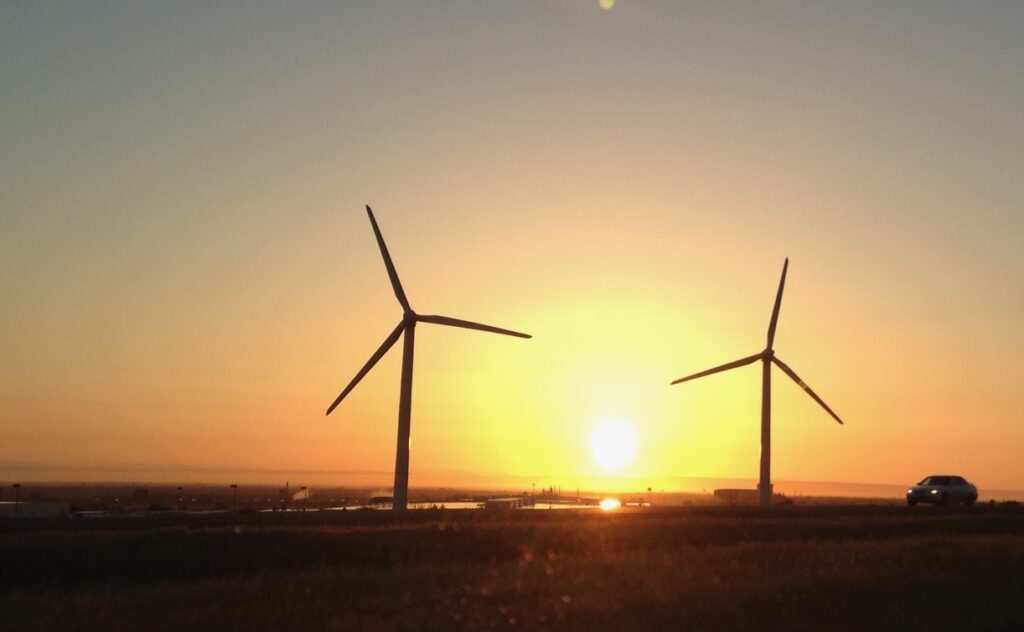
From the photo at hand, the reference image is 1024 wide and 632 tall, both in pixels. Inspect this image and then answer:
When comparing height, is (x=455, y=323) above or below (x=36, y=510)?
above

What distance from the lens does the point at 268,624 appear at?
23766 mm

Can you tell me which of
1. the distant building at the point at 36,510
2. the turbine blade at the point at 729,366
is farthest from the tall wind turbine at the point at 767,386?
the distant building at the point at 36,510

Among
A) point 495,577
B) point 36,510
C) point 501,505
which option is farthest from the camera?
point 501,505

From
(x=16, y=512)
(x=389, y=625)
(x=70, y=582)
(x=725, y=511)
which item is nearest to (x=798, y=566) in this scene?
(x=389, y=625)

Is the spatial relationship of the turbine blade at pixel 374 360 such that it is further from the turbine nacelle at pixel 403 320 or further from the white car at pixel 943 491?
the white car at pixel 943 491

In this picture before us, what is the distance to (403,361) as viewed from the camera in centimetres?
7575

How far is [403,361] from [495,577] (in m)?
45.1

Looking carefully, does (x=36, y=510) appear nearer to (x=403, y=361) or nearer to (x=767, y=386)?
(x=403, y=361)

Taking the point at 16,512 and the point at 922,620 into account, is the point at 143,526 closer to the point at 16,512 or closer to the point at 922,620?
the point at 16,512

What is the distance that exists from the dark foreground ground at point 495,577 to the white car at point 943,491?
26062mm

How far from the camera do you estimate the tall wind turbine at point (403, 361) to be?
70.7 metres

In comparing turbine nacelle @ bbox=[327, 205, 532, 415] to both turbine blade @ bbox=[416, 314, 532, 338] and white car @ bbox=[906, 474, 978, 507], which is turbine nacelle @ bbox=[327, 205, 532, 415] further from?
white car @ bbox=[906, 474, 978, 507]

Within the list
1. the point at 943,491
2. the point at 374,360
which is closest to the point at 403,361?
the point at 374,360

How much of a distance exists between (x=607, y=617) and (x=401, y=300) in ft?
182
